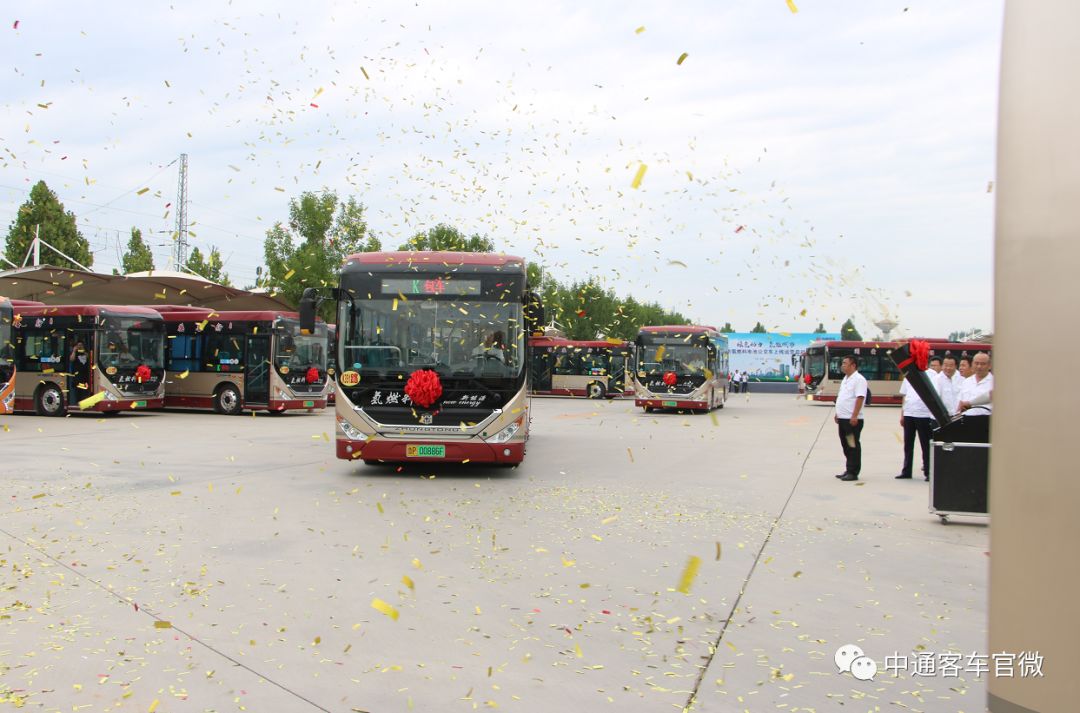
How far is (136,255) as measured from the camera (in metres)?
57.7

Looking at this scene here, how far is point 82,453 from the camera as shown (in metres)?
15.9

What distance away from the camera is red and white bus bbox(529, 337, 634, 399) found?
49156 millimetres

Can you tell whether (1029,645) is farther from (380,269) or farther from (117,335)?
(117,335)

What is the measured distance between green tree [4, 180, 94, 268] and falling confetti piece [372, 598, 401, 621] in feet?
151

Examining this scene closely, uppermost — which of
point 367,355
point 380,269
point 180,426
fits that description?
point 380,269

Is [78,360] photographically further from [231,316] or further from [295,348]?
[295,348]

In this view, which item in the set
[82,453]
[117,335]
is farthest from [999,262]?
[117,335]

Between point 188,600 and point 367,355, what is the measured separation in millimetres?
7031

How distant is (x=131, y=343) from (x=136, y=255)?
3405 centimetres

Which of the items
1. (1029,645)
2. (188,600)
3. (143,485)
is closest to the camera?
(1029,645)

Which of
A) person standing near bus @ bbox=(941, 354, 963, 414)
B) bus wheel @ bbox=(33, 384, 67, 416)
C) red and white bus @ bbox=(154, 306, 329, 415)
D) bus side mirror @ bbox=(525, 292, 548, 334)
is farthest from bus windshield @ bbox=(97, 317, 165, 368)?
person standing near bus @ bbox=(941, 354, 963, 414)

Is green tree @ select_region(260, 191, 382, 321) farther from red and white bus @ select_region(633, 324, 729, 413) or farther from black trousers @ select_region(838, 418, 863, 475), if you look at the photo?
black trousers @ select_region(838, 418, 863, 475)

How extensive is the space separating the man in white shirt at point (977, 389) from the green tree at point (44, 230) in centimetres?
4495

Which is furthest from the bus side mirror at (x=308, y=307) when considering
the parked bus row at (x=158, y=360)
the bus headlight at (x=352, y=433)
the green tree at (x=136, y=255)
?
the green tree at (x=136, y=255)
